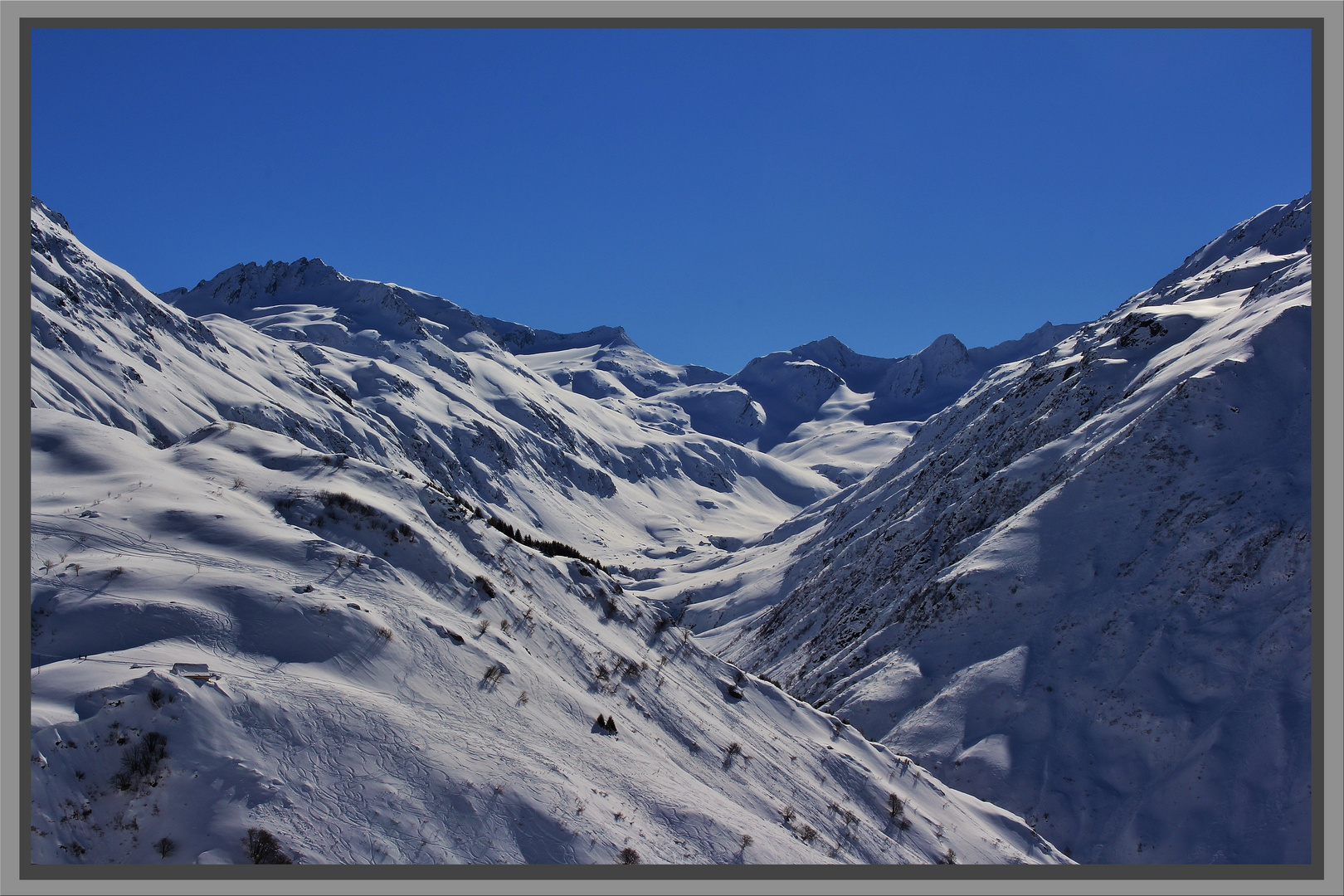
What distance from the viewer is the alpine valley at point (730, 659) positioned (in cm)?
1020

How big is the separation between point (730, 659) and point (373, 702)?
4110 centimetres

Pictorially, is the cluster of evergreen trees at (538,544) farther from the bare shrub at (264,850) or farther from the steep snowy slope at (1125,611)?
the steep snowy slope at (1125,611)

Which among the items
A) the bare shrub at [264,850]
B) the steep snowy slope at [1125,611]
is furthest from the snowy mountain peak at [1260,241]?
the bare shrub at [264,850]

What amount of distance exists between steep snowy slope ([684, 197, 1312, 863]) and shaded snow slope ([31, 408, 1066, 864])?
6367 mm

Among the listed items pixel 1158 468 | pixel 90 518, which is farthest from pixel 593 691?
pixel 1158 468

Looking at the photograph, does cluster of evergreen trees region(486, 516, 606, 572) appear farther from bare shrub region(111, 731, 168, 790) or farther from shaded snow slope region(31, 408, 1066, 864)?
bare shrub region(111, 731, 168, 790)

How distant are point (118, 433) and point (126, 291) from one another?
292ft

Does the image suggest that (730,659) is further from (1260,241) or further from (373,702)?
(1260,241)

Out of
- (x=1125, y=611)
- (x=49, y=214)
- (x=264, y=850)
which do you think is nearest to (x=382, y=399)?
(x=49, y=214)

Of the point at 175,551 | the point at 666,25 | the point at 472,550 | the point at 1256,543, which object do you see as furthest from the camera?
the point at 1256,543

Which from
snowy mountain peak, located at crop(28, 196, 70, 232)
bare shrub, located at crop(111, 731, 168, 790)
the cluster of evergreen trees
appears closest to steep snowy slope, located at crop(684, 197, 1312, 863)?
the cluster of evergreen trees

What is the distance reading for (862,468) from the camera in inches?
7480

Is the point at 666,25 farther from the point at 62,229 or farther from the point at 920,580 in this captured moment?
the point at 62,229

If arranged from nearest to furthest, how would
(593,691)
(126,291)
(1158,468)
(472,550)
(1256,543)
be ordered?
(593,691) < (472,550) < (1256,543) < (1158,468) < (126,291)
